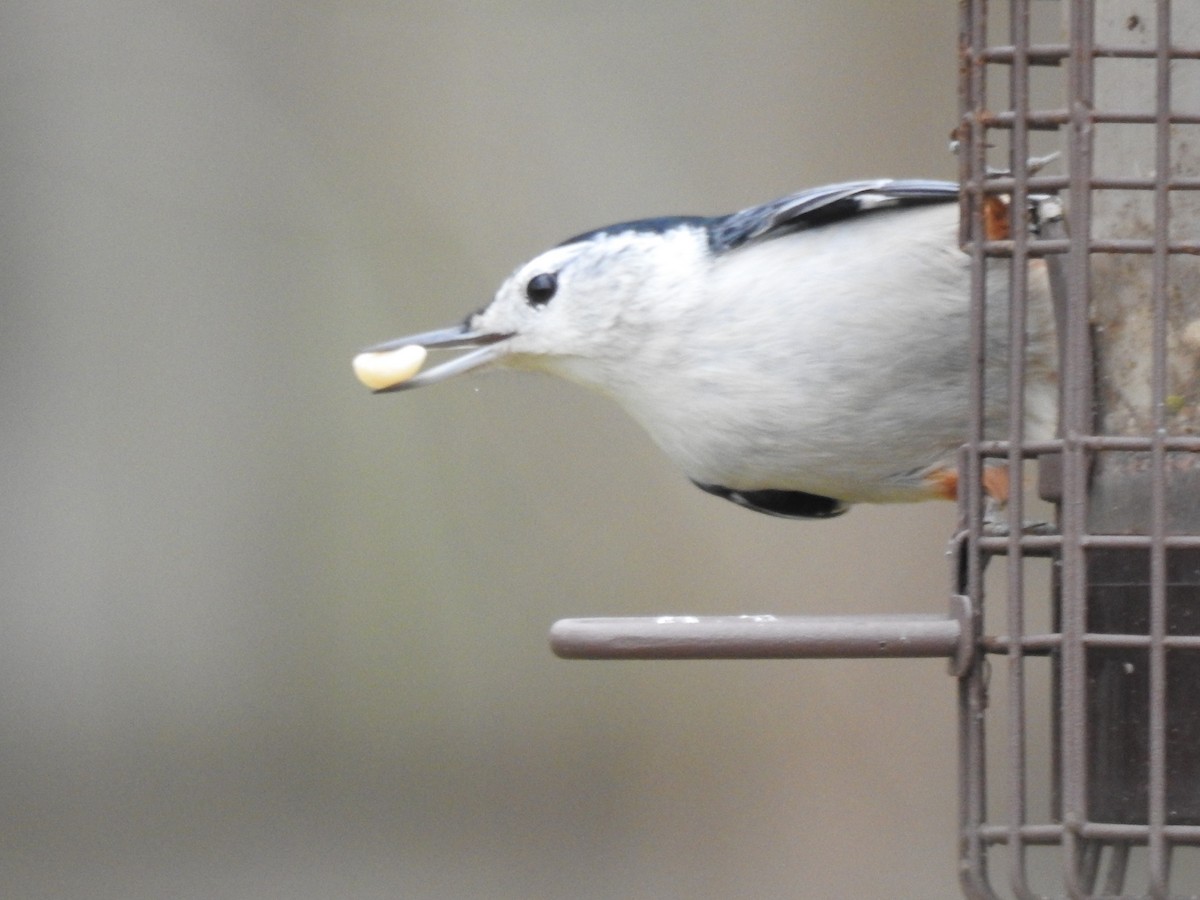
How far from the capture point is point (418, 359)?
8.60ft

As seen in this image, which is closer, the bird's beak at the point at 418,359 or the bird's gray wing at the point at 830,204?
the bird's gray wing at the point at 830,204

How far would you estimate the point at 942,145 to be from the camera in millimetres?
4516

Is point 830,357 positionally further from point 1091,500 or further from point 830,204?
point 1091,500

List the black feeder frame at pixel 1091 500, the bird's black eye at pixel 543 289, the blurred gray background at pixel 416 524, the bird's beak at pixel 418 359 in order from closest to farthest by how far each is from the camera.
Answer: the black feeder frame at pixel 1091 500, the bird's beak at pixel 418 359, the bird's black eye at pixel 543 289, the blurred gray background at pixel 416 524

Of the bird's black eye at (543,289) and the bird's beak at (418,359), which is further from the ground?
the bird's black eye at (543,289)

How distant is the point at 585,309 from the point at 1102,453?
923mm

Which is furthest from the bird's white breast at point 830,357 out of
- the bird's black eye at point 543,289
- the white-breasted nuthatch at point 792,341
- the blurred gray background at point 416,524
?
the blurred gray background at point 416,524

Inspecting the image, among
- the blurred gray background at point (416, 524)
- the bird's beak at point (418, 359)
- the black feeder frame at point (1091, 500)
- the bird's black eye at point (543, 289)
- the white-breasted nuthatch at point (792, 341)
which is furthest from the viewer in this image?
the blurred gray background at point (416, 524)

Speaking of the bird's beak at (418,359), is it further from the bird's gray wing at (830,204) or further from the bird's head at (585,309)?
the bird's gray wing at (830,204)

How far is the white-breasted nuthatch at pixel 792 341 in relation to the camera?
94.7 inches

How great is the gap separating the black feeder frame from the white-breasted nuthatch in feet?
0.63

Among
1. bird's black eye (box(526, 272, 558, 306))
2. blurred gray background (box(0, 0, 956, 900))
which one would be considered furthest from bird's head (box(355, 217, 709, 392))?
blurred gray background (box(0, 0, 956, 900))

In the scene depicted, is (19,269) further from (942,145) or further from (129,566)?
(942,145)

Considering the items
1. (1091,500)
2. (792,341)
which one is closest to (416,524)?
(792,341)
